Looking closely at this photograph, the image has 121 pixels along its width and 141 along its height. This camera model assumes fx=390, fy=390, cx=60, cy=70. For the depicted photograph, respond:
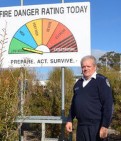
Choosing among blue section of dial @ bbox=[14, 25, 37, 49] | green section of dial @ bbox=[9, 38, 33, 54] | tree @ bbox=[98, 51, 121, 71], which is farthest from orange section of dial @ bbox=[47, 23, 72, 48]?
tree @ bbox=[98, 51, 121, 71]

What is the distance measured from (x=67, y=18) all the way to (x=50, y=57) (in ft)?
2.65

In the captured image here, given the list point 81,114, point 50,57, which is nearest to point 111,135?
point 50,57

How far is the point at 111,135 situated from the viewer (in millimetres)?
10945

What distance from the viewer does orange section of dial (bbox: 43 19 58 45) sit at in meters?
7.50

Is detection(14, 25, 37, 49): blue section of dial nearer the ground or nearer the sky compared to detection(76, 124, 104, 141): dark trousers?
nearer the sky

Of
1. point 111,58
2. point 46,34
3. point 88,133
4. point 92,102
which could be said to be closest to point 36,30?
point 46,34

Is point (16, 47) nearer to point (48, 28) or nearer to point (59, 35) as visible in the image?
point (48, 28)

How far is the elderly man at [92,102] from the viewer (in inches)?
203

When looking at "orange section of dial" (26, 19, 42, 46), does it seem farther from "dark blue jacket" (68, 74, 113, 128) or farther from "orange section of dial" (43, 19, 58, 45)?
"dark blue jacket" (68, 74, 113, 128)

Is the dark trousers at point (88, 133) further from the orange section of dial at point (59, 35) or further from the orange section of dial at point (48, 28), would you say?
the orange section of dial at point (48, 28)

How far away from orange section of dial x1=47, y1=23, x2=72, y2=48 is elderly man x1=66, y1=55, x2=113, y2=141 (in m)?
2.13

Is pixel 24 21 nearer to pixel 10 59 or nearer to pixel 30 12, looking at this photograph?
pixel 30 12

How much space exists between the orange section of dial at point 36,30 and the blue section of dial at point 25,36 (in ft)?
0.23

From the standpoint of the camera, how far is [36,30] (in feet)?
24.9
